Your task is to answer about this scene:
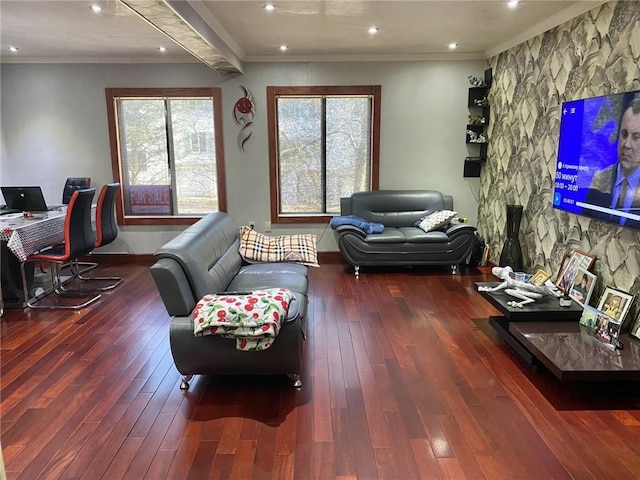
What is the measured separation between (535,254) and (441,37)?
2416 mm

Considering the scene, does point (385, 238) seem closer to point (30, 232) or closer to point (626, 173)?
point (626, 173)

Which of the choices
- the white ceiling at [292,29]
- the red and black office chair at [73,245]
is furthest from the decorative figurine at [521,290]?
the red and black office chair at [73,245]

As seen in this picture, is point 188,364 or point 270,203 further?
point 270,203

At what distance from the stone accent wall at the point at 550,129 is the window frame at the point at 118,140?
338 centimetres

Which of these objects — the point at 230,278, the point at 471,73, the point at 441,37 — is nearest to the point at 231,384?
the point at 230,278

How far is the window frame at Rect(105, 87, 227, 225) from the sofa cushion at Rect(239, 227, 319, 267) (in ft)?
5.99

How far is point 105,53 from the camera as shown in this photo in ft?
17.5

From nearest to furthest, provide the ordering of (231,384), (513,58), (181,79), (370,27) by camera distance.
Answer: (231,384), (370,27), (513,58), (181,79)

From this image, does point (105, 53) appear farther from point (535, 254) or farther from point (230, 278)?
point (535, 254)

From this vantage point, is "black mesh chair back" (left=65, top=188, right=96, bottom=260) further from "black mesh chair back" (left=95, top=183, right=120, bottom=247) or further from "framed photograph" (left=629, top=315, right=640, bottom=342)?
"framed photograph" (left=629, top=315, right=640, bottom=342)

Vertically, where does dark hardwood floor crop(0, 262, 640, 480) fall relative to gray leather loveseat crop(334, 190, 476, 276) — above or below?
below

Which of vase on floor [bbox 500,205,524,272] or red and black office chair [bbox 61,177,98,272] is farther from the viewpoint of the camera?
red and black office chair [bbox 61,177,98,272]

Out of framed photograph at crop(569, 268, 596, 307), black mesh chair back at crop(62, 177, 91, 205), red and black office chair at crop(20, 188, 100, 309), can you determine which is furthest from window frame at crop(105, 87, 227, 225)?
framed photograph at crop(569, 268, 596, 307)

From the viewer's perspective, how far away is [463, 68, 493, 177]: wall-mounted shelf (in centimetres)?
567
